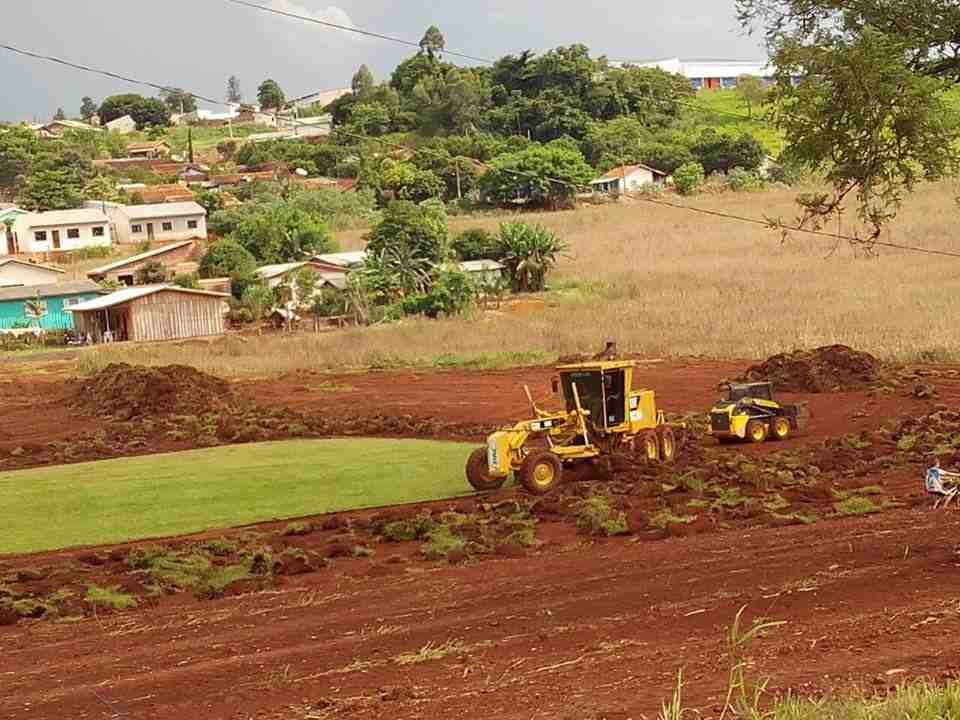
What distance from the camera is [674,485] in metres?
19.7

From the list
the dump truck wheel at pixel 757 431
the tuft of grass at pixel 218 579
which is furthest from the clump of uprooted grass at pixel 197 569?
the dump truck wheel at pixel 757 431

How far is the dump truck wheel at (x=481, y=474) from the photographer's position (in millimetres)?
20500

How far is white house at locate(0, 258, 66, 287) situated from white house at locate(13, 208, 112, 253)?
1610cm

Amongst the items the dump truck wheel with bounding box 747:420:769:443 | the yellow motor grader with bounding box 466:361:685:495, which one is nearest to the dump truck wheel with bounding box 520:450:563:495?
the yellow motor grader with bounding box 466:361:685:495

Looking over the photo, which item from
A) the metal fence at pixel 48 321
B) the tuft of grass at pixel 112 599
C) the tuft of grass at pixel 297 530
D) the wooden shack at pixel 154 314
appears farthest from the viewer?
the metal fence at pixel 48 321

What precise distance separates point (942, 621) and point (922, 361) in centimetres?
2603

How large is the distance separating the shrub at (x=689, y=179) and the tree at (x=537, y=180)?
661cm

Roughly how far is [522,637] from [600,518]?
Result: 6.10 meters

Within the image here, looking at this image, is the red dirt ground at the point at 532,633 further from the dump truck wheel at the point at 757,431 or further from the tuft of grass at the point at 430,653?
the dump truck wheel at the point at 757,431

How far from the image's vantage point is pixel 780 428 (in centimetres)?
2528

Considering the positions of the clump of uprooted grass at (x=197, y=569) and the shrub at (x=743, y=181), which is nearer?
the clump of uprooted grass at (x=197, y=569)

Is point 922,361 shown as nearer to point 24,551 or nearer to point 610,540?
point 610,540

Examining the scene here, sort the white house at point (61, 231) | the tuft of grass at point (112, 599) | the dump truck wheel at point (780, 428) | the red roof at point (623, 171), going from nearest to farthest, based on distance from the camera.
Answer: the tuft of grass at point (112, 599) → the dump truck wheel at point (780, 428) → the white house at point (61, 231) → the red roof at point (623, 171)

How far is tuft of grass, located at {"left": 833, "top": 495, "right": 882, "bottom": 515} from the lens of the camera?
16.6m
